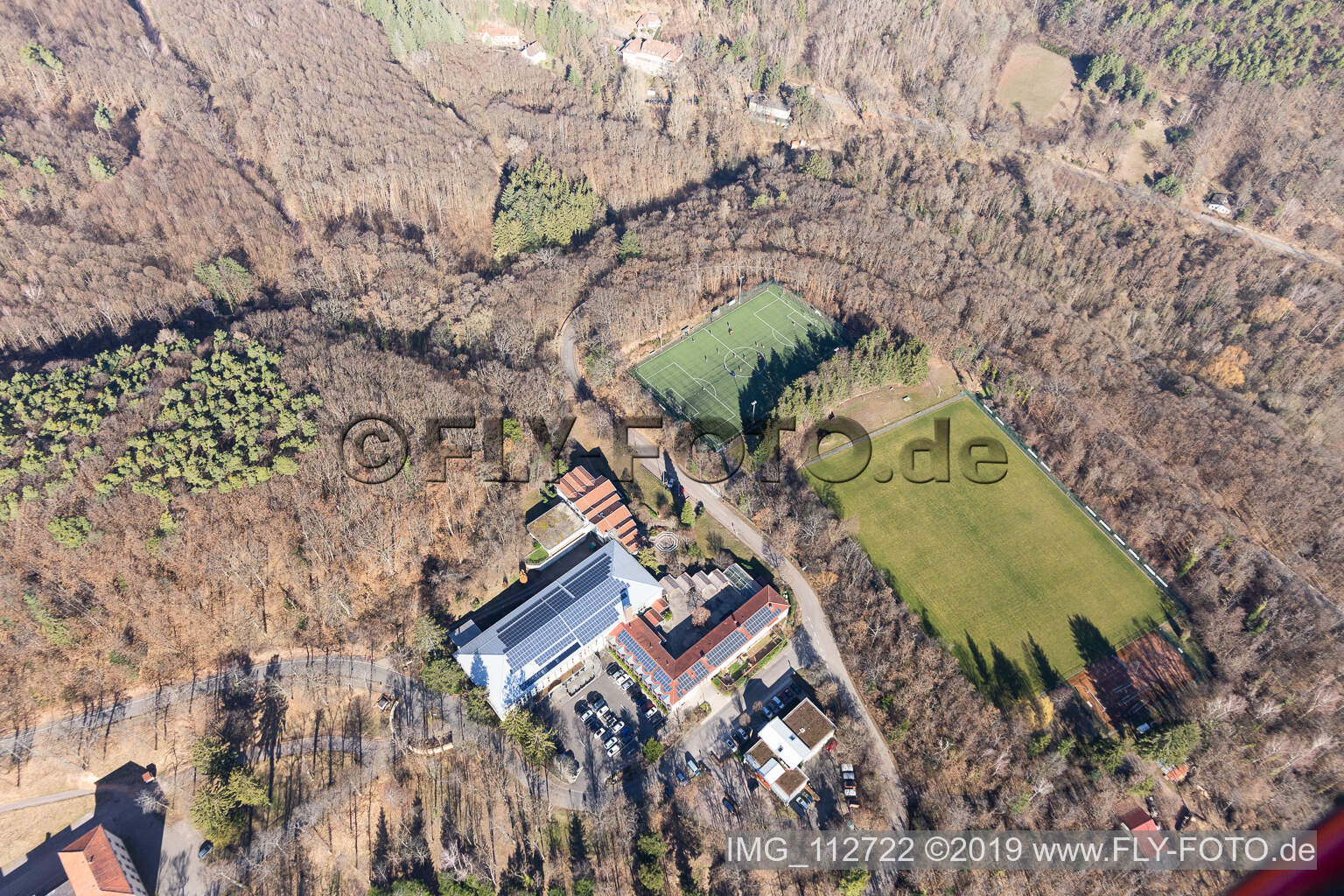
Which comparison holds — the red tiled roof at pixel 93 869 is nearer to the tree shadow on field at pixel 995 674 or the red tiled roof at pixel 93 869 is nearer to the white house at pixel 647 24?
the tree shadow on field at pixel 995 674

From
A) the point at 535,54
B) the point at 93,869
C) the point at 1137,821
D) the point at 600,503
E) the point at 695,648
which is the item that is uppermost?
the point at 535,54

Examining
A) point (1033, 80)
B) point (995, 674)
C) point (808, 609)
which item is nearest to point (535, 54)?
point (1033, 80)

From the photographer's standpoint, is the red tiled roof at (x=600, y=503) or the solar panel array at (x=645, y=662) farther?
the red tiled roof at (x=600, y=503)

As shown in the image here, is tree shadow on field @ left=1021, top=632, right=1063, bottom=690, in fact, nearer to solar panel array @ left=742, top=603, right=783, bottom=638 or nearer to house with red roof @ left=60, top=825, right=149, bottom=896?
solar panel array @ left=742, top=603, right=783, bottom=638

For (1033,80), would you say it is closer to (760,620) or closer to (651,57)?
(651,57)

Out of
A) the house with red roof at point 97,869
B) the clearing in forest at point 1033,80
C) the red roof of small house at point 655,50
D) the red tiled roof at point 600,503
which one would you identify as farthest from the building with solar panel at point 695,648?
the clearing in forest at point 1033,80

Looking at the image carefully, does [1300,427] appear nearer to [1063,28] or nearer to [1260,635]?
[1260,635]
